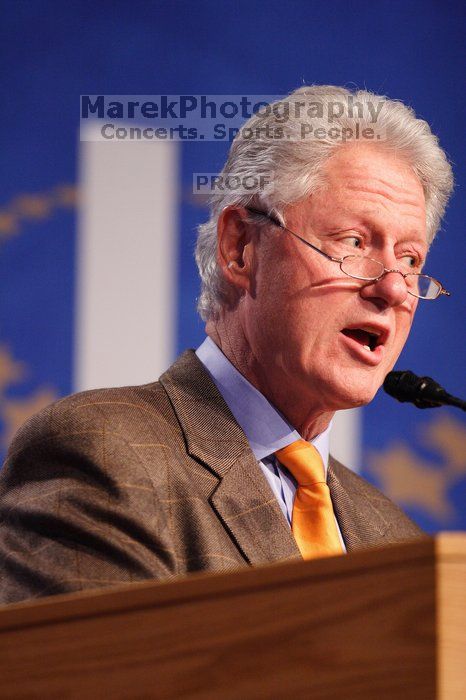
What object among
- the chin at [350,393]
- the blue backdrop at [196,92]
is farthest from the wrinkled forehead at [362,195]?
the blue backdrop at [196,92]

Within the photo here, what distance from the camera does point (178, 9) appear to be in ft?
8.04

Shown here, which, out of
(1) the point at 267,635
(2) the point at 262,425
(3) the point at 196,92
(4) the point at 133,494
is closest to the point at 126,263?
(3) the point at 196,92

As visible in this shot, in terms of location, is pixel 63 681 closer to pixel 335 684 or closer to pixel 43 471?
pixel 335 684

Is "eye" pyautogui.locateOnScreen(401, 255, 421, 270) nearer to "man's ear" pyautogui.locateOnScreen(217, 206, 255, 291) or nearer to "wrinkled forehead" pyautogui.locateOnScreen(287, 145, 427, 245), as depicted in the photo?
"wrinkled forehead" pyautogui.locateOnScreen(287, 145, 427, 245)

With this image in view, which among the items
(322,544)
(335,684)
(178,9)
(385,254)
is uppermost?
(178,9)

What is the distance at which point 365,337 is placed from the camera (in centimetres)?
183

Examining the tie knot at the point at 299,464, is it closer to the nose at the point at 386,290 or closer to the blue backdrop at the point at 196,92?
the nose at the point at 386,290

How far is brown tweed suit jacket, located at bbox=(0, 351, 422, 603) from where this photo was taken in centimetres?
133

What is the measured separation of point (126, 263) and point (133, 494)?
1033mm

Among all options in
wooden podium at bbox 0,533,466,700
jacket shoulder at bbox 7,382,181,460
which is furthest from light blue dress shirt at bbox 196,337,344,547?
wooden podium at bbox 0,533,466,700

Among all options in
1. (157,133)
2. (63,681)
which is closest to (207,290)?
(157,133)

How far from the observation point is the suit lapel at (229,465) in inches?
61.7

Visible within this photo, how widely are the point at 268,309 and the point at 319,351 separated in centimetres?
13

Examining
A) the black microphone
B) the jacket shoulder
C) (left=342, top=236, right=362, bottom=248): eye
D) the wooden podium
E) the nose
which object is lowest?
the wooden podium
